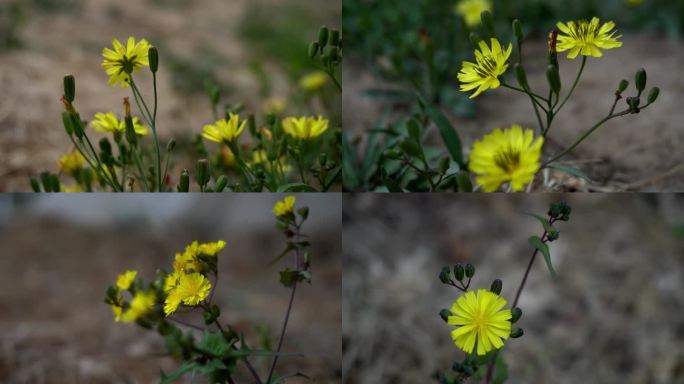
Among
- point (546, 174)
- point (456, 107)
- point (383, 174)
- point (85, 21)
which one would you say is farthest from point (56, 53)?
point (546, 174)

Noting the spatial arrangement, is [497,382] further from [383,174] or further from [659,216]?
[659,216]

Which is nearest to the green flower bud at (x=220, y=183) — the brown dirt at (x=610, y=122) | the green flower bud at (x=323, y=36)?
the green flower bud at (x=323, y=36)

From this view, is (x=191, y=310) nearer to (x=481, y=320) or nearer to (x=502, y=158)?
(x=481, y=320)

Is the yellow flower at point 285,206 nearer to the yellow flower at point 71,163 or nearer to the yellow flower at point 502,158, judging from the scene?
the yellow flower at point 502,158

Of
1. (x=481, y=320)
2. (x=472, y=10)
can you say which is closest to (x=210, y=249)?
(x=481, y=320)

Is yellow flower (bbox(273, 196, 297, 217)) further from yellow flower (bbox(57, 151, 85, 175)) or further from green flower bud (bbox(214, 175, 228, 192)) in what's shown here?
yellow flower (bbox(57, 151, 85, 175))

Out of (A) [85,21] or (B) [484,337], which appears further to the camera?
(A) [85,21]
